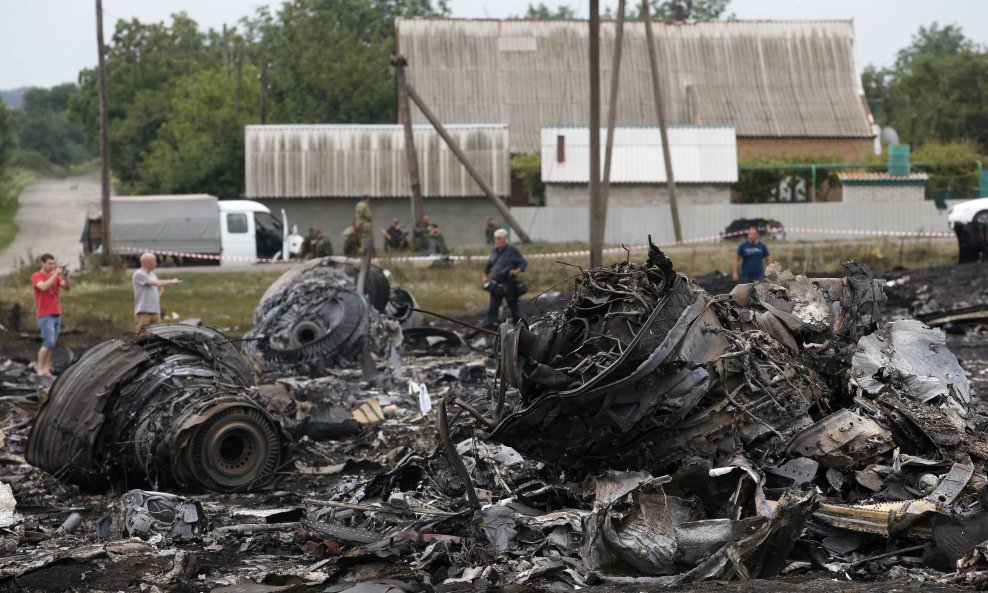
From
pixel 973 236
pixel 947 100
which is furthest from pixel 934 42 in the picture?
pixel 973 236

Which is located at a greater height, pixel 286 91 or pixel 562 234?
pixel 286 91

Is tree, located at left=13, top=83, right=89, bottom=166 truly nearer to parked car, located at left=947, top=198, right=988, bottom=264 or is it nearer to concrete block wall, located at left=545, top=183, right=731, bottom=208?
concrete block wall, located at left=545, top=183, right=731, bottom=208

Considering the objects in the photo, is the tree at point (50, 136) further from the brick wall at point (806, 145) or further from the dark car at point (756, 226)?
the dark car at point (756, 226)

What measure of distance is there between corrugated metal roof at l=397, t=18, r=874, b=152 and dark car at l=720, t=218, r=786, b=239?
536 inches

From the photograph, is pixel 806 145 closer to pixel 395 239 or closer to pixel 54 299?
pixel 395 239

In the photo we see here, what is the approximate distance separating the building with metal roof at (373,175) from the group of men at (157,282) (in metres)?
21.3

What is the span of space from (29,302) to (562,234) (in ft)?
55.7

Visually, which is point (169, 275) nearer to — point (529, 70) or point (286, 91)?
point (529, 70)

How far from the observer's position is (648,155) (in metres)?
38.4

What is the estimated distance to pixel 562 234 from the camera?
117 feet

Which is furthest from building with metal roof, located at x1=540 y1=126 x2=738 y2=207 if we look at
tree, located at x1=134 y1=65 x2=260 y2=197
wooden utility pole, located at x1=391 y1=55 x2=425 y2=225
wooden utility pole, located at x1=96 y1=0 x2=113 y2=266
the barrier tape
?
tree, located at x1=134 y1=65 x2=260 y2=197

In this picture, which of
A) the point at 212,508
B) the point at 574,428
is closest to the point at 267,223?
the point at 212,508

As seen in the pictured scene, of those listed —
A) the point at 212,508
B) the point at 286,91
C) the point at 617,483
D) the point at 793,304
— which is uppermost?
the point at 286,91

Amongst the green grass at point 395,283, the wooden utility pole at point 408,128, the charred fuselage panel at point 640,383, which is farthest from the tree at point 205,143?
the charred fuselage panel at point 640,383
